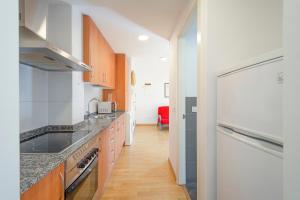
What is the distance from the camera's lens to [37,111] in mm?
2123

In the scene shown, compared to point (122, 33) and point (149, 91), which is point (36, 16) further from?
point (149, 91)

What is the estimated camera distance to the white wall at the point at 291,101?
52 centimetres

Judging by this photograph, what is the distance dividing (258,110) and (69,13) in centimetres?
223

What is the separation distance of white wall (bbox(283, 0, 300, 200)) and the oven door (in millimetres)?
1245

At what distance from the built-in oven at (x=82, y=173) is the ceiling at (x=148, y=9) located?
1520mm

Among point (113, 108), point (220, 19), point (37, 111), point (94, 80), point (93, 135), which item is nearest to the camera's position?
point (220, 19)

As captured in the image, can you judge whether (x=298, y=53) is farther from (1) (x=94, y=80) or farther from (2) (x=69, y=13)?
(1) (x=94, y=80)

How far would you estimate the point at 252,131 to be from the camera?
902 millimetres

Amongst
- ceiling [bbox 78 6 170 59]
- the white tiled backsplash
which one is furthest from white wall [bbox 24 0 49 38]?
ceiling [bbox 78 6 170 59]
